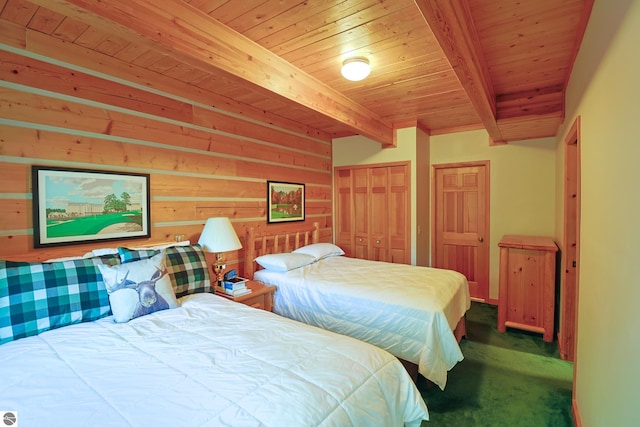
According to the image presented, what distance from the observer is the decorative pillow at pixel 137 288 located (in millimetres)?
1765

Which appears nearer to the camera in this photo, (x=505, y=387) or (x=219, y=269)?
(x=505, y=387)

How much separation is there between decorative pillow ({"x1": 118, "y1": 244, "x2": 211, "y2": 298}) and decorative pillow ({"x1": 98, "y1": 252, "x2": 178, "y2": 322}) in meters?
0.22

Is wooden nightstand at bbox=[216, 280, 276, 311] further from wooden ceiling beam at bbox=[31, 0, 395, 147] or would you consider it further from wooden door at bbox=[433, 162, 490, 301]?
wooden door at bbox=[433, 162, 490, 301]

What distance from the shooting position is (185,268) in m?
2.30

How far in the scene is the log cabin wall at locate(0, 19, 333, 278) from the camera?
6.03ft

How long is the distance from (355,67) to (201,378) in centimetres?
216

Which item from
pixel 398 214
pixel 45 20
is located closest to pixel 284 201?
pixel 398 214

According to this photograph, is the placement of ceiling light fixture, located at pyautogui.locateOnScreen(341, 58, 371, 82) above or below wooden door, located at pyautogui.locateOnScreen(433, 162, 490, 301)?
above

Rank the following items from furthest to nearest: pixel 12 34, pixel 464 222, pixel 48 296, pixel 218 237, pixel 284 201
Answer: pixel 464 222
pixel 284 201
pixel 218 237
pixel 12 34
pixel 48 296

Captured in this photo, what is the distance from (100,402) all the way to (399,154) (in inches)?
151

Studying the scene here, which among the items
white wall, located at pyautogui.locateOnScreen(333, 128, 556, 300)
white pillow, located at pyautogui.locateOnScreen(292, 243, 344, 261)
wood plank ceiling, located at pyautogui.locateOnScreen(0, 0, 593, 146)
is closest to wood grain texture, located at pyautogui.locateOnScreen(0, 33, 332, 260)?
wood plank ceiling, located at pyautogui.locateOnScreen(0, 0, 593, 146)

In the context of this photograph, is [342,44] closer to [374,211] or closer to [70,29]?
[70,29]

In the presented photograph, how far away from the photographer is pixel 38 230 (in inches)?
74.9

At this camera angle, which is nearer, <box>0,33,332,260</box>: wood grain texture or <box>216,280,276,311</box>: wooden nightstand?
<box>0,33,332,260</box>: wood grain texture
